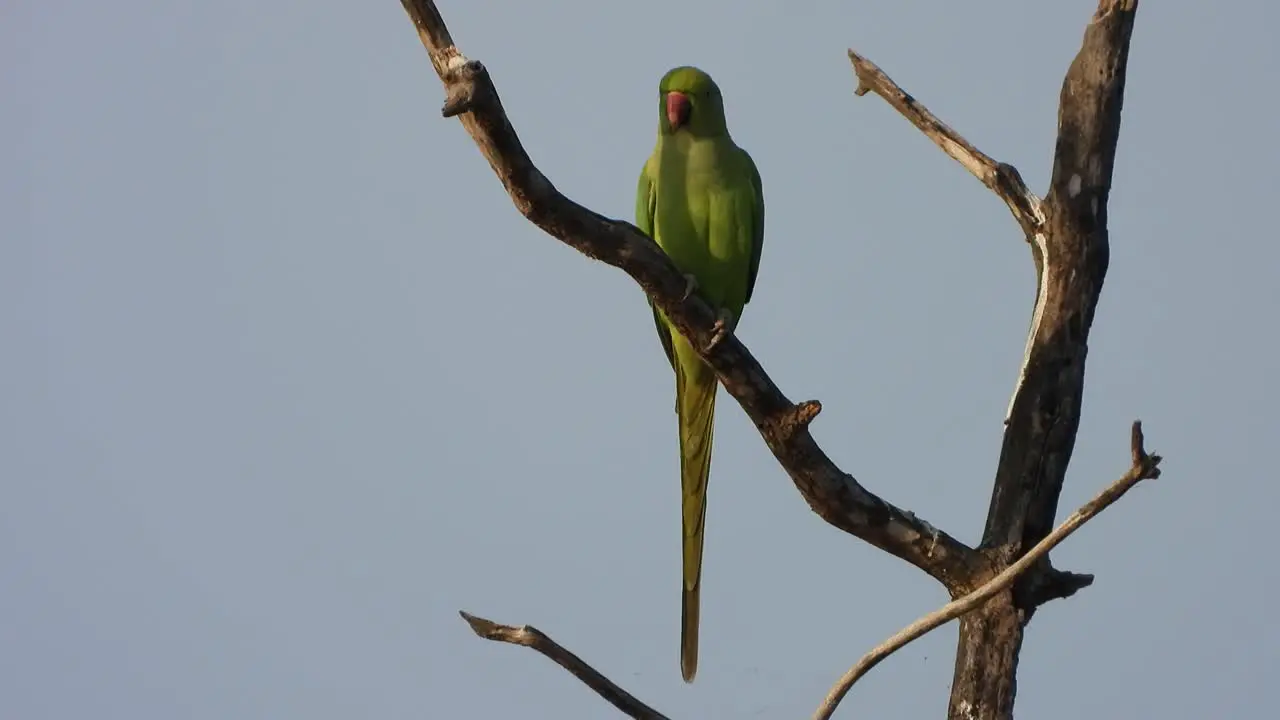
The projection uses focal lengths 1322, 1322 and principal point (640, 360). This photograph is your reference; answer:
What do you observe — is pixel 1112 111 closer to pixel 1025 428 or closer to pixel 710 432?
pixel 1025 428

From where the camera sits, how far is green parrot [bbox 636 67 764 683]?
146 inches

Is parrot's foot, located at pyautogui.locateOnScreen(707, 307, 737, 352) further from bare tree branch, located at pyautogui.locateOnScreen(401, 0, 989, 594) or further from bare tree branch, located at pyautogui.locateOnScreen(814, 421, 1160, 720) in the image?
bare tree branch, located at pyautogui.locateOnScreen(814, 421, 1160, 720)

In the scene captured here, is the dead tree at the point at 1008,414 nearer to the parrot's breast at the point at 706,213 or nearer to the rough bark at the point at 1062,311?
the rough bark at the point at 1062,311

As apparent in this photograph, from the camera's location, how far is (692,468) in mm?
3643

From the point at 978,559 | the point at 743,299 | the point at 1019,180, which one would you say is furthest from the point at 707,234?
the point at 978,559

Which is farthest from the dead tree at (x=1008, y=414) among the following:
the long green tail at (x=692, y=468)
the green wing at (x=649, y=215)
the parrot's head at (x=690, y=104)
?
the green wing at (x=649, y=215)

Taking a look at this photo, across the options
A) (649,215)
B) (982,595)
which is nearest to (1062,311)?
(982,595)

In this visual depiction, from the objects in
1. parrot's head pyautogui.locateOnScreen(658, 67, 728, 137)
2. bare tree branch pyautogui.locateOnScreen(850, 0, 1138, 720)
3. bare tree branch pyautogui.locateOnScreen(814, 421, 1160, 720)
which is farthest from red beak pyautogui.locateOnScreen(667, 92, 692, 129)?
bare tree branch pyautogui.locateOnScreen(814, 421, 1160, 720)

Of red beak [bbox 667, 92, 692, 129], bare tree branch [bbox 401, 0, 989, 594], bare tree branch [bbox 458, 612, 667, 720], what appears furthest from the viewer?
red beak [bbox 667, 92, 692, 129]

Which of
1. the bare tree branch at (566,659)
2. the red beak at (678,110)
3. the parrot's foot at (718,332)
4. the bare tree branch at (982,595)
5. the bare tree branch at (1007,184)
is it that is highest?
the red beak at (678,110)

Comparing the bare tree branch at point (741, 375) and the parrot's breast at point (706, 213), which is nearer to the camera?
the bare tree branch at point (741, 375)

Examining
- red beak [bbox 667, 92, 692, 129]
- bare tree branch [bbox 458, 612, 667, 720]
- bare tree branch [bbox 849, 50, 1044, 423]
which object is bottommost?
bare tree branch [bbox 458, 612, 667, 720]

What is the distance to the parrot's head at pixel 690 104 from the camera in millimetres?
3842

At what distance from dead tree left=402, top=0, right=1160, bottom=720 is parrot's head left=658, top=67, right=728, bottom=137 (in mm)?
684
